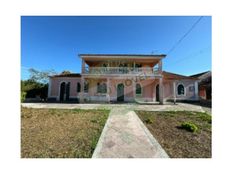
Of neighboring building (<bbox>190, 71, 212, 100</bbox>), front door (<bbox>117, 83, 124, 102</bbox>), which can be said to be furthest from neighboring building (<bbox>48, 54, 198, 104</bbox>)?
neighboring building (<bbox>190, 71, 212, 100</bbox>)

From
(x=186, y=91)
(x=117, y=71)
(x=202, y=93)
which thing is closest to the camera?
(x=117, y=71)

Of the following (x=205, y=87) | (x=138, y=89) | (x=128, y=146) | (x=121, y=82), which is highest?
(x=121, y=82)

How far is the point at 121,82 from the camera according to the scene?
14.4m

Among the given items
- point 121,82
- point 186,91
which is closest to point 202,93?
point 186,91

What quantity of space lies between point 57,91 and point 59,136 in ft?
43.1

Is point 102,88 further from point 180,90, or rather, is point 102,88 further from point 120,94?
point 180,90

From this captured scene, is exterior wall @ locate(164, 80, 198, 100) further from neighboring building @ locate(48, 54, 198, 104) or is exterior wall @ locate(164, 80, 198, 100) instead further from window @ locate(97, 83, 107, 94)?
window @ locate(97, 83, 107, 94)

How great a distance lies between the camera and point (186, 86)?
593 inches

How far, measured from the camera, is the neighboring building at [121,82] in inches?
501

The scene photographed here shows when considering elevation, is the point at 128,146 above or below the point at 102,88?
below

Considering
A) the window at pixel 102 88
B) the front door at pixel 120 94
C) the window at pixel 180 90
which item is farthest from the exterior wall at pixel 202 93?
the window at pixel 102 88

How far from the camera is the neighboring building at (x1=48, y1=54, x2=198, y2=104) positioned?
1273 centimetres
